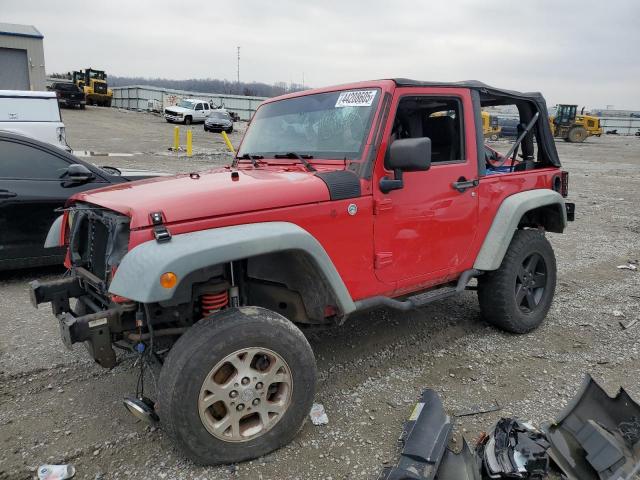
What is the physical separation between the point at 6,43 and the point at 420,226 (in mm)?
33073

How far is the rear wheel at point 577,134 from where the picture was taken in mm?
35438

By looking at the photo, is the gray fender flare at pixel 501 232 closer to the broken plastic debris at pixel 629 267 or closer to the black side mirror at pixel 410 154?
the black side mirror at pixel 410 154

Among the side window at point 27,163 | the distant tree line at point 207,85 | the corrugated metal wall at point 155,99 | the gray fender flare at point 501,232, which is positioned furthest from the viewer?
the distant tree line at point 207,85

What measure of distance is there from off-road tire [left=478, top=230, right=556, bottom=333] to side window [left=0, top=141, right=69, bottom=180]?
455 centimetres

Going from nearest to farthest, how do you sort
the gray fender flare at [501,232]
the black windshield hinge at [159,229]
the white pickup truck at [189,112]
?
the black windshield hinge at [159,229] < the gray fender flare at [501,232] < the white pickup truck at [189,112]

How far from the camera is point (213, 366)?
246 cm

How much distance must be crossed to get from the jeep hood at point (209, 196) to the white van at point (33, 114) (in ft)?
27.3

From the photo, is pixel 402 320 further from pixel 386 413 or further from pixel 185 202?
pixel 185 202

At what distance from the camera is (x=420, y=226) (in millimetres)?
3359

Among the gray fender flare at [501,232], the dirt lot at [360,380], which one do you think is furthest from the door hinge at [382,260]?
the gray fender flare at [501,232]

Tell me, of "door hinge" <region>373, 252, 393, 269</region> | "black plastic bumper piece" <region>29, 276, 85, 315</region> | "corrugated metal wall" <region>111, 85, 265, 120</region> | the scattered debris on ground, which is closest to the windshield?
"door hinge" <region>373, 252, 393, 269</region>

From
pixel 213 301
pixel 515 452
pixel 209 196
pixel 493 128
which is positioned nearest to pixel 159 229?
pixel 209 196

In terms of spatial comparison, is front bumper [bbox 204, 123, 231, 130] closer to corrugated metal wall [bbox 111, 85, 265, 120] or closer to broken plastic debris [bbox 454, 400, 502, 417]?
corrugated metal wall [bbox 111, 85, 265, 120]

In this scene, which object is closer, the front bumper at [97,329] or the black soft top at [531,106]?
the front bumper at [97,329]
